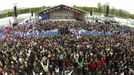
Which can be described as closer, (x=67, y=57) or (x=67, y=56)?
(x=67, y=57)

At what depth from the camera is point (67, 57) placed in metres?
30.6

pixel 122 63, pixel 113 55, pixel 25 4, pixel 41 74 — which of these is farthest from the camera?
pixel 25 4

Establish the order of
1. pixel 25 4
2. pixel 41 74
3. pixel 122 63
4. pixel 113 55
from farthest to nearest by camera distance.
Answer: pixel 25 4 → pixel 113 55 → pixel 122 63 → pixel 41 74

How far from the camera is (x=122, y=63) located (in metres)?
29.0

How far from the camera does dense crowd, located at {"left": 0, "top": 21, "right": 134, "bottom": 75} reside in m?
28.5

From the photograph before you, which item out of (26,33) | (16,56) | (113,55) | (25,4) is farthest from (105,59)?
(25,4)

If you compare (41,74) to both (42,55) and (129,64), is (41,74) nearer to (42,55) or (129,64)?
(42,55)

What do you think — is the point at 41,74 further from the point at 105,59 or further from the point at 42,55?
the point at 105,59

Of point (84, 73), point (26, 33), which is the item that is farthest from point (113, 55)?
point (26, 33)

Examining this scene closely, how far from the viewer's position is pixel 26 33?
4156 cm

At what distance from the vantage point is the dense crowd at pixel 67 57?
1121 inches

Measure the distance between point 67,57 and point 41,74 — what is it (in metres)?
3.94

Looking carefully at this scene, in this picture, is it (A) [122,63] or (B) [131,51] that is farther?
(B) [131,51]

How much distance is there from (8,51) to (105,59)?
711 centimetres
